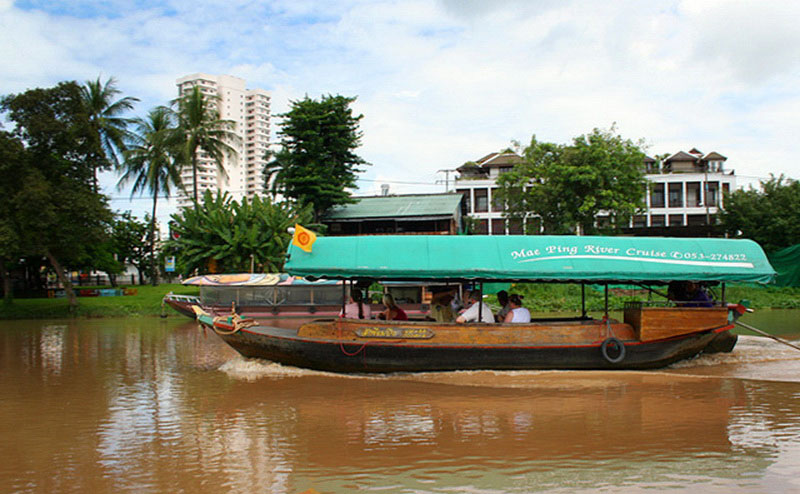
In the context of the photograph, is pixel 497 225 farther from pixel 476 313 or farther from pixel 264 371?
pixel 264 371

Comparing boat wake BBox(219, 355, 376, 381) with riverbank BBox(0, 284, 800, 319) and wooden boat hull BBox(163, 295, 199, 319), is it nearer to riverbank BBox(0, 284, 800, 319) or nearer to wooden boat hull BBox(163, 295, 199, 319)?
wooden boat hull BBox(163, 295, 199, 319)

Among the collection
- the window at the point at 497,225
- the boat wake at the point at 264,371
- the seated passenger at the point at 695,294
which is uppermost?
the window at the point at 497,225

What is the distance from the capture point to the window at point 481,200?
45062 millimetres

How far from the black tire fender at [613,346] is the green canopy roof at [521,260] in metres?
1.00

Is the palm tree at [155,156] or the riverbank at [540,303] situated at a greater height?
the palm tree at [155,156]

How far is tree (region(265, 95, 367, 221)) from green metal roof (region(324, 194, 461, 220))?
1.62 m

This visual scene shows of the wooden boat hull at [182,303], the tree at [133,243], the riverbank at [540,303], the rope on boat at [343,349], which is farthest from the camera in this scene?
the tree at [133,243]

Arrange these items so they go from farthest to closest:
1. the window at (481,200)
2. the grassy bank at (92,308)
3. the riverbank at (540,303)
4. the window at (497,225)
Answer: the window at (481,200) → the window at (497,225) → the grassy bank at (92,308) → the riverbank at (540,303)

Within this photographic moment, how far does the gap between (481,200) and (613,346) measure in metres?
35.7

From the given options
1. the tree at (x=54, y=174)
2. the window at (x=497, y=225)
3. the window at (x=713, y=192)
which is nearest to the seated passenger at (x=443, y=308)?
the tree at (x=54, y=174)

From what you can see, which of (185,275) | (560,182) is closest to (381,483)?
(185,275)

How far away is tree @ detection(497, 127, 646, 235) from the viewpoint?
92.2 feet

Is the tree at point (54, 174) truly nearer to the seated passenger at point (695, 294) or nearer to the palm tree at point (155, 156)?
the palm tree at point (155, 156)

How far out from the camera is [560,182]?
2861 cm
